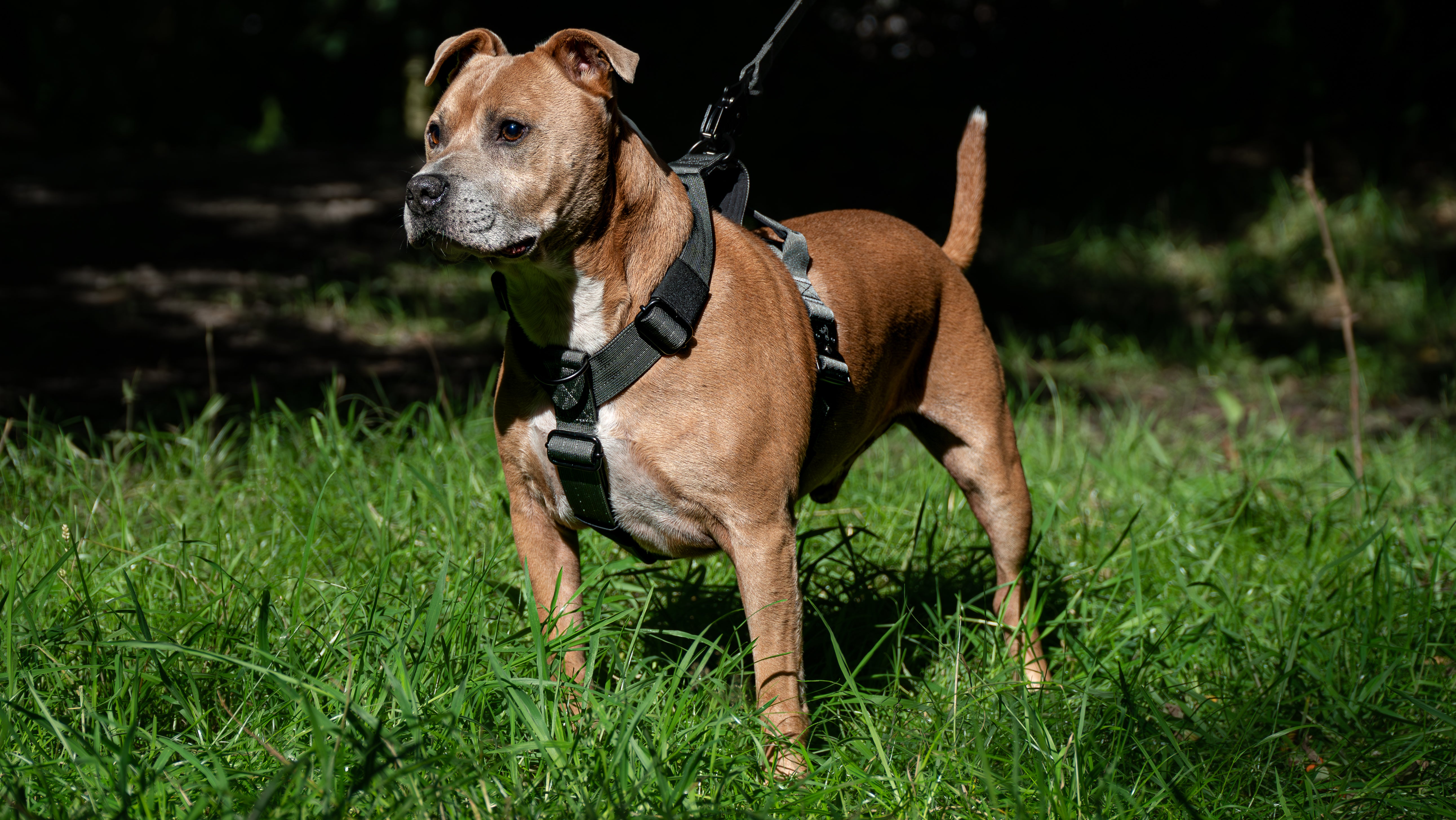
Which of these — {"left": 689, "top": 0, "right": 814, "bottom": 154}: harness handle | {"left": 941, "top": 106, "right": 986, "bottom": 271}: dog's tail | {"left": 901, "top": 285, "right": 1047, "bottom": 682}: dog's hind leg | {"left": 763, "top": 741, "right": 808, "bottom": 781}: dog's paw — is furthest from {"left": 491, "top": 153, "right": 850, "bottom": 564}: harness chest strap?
{"left": 941, "top": 106, "right": 986, "bottom": 271}: dog's tail

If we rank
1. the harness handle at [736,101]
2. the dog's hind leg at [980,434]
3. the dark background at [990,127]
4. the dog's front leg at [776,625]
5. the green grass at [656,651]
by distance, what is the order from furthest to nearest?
1. the dark background at [990,127]
2. the dog's hind leg at [980,434]
3. the harness handle at [736,101]
4. the dog's front leg at [776,625]
5. the green grass at [656,651]

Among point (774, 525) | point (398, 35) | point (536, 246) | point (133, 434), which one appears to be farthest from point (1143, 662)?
point (398, 35)

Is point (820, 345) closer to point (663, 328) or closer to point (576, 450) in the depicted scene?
point (663, 328)

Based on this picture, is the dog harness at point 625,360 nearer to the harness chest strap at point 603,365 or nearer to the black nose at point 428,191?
the harness chest strap at point 603,365

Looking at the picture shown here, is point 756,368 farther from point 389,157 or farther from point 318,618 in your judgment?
point 389,157

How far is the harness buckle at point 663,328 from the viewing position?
2.36 metres

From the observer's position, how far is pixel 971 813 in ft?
7.22

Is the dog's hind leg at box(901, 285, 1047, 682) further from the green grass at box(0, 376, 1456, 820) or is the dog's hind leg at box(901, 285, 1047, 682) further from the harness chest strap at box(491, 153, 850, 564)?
the harness chest strap at box(491, 153, 850, 564)

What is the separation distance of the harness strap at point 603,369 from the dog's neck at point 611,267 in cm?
3

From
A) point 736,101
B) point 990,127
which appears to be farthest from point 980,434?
point 990,127

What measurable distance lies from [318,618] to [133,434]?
1311 mm

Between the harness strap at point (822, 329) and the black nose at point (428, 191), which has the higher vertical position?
the black nose at point (428, 191)

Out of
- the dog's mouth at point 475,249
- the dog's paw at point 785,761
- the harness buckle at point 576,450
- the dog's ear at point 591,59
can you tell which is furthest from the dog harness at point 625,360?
the dog's paw at point 785,761

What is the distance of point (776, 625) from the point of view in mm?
2414
